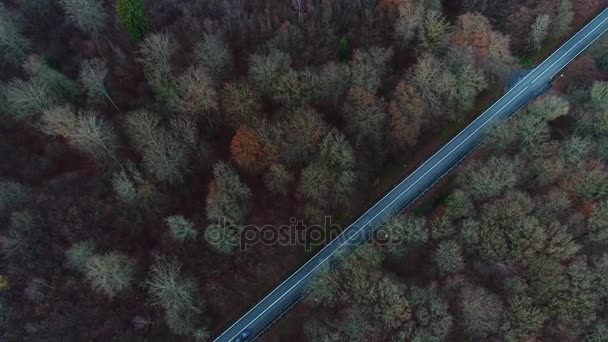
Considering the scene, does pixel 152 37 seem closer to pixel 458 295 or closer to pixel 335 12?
pixel 335 12

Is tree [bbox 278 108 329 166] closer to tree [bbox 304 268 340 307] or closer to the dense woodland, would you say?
the dense woodland

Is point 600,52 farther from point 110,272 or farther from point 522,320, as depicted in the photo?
point 110,272

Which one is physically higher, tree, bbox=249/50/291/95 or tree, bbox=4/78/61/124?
tree, bbox=249/50/291/95

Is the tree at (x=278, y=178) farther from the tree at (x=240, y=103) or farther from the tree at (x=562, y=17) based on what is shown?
the tree at (x=562, y=17)

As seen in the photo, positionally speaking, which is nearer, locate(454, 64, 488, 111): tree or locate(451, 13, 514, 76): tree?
locate(454, 64, 488, 111): tree

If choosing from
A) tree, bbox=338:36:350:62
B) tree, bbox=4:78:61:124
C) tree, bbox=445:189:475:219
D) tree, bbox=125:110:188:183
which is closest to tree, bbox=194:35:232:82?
tree, bbox=125:110:188:183

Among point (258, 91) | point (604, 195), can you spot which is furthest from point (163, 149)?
point (604, 195)

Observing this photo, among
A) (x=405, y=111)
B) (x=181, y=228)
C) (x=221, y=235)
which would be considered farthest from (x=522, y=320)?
(x=181, y=228)
